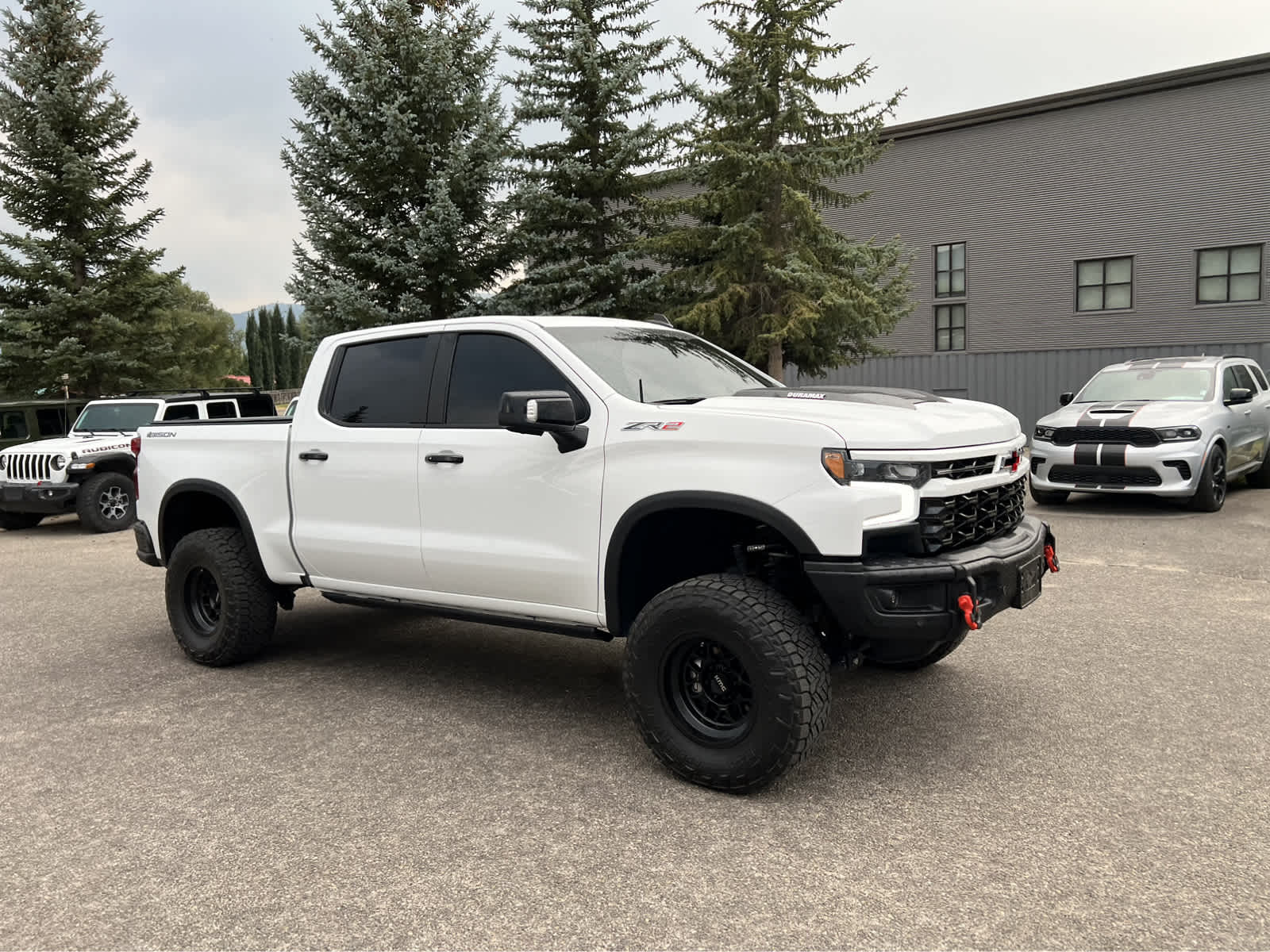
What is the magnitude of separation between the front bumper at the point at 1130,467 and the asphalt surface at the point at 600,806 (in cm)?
487

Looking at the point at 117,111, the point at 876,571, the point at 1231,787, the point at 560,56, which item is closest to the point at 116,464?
the point at 560,56

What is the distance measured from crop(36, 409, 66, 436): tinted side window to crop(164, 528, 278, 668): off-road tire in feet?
34.4

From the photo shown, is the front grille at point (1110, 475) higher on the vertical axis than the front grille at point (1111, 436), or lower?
lower

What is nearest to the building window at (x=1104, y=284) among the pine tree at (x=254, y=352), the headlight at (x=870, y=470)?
the headlight at (x=870, y=470)

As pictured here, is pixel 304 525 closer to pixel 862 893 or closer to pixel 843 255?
pixel 862 893

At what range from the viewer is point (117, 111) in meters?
24.4

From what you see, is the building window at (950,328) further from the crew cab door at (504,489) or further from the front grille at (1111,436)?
the crew cab door at (504,489)

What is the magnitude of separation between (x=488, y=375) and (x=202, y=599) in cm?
265

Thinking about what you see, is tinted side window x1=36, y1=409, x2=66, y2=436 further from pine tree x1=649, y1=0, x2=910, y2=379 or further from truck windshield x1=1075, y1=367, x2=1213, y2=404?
truck windshield x1=1075, y1=367, x2=1213, y2=404

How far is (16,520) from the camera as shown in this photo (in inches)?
533

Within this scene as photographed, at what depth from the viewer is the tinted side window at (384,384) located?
4.99 metres

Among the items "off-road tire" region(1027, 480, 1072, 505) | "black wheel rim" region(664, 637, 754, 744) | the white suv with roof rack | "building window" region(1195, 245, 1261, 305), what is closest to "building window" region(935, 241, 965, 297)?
"building window" region(1195, 245, 1261, 305)

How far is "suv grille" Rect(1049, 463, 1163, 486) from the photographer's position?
10.6m

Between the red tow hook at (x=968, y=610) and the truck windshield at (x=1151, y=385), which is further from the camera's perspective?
the truck windshield at (x=1151, y=385)
